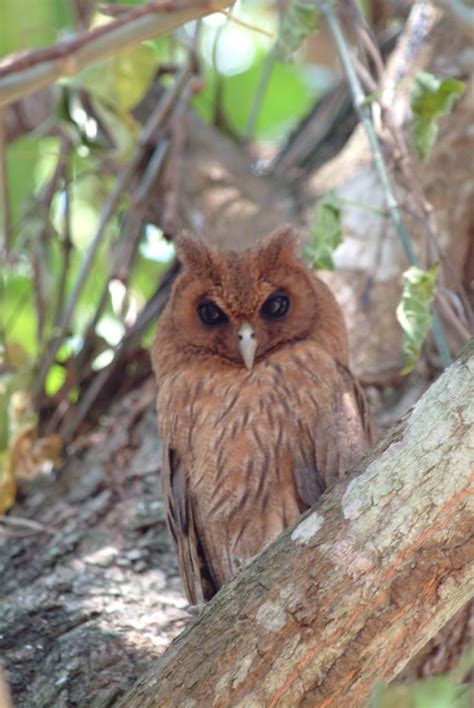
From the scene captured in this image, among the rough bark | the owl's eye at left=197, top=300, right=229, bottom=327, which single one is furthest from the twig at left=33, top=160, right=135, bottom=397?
the rough bark

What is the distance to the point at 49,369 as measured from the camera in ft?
12.4

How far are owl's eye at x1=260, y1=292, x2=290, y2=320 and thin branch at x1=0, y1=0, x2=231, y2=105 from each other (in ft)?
3.92

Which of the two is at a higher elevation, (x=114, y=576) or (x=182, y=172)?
(x=182, y=172)

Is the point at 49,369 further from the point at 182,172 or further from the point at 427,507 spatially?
the point at 427,507

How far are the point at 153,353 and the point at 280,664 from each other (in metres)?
1.57

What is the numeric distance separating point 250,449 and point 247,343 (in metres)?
0.31

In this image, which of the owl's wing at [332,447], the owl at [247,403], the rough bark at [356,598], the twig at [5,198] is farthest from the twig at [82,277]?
the rough bark at [356,598]

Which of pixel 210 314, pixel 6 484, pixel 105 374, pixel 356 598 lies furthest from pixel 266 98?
pixel 356 598

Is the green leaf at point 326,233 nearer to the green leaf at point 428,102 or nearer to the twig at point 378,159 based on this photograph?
the twig at point 378,159

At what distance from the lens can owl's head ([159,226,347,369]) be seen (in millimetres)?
2955

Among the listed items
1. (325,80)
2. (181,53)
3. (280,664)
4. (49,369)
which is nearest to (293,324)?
(49,369)

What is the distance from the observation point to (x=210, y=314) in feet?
9.94

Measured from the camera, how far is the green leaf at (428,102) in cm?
287

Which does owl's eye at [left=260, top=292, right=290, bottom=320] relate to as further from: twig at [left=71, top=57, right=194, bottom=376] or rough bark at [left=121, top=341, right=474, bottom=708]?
rough bark at [left=121, top=341, right=474, bottom=708]
